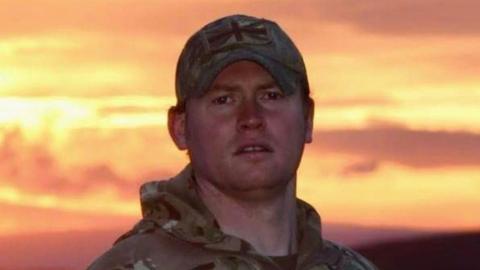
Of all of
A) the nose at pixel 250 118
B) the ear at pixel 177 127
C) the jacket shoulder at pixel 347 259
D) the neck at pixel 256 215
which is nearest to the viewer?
the nose at pixel 250 118

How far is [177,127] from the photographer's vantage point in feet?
38.9

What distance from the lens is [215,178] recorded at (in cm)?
1142

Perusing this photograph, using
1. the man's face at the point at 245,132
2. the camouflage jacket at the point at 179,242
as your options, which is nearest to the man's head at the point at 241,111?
the man's face at the point at 245,132

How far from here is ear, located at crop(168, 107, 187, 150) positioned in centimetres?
1179

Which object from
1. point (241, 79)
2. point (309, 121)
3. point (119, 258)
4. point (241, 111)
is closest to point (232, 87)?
point (241, 79)

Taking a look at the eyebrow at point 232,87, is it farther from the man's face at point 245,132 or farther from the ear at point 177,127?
the ear at point 177,127

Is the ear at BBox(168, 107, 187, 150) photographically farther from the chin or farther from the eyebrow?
the chin

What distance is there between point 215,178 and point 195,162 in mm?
252

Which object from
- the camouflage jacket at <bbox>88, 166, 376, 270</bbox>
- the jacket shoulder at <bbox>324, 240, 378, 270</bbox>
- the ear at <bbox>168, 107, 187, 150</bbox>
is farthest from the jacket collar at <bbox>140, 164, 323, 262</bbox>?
the jacket shoulder at <bbox>324, 240, 378, 270</bbox>

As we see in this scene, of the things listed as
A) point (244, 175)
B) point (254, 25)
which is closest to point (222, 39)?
point (254, 25)

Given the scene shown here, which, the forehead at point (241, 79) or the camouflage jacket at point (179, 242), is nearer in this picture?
the forehead at point (241, 79)

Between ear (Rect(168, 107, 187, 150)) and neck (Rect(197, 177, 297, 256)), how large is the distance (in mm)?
308

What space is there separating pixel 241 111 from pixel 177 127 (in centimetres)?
70

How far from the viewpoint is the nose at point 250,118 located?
1125cm
